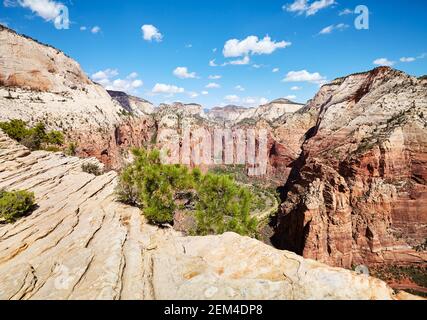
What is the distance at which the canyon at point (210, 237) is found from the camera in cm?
1030

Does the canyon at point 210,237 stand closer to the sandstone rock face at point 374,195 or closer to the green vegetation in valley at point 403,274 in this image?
the sandstone rock face at point 374,195

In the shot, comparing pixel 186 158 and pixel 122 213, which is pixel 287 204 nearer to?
pixel 186 158

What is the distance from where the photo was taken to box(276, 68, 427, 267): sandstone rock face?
176ft

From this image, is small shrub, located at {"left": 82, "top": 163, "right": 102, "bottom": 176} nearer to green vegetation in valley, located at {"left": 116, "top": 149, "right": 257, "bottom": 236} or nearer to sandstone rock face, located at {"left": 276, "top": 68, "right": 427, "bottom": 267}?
green vegetation in valley, located at {"left": 116, "top": 149, "right": 257, "bottom": 236}

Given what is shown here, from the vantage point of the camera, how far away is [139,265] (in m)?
12.2

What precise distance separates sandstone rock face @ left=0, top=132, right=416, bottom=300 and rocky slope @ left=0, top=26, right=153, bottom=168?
131 ft

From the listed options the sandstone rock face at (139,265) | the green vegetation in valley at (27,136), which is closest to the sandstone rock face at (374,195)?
the sandstone rock face at (139,265)

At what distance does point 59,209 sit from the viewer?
19734 millimetres

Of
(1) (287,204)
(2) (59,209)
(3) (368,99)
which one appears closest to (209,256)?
(2) (59,209)

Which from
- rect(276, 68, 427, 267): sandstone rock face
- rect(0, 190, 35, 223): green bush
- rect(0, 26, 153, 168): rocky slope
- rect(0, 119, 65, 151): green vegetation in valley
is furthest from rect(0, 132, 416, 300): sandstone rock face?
rect(276, 68, 427, 267): sandstone rock face

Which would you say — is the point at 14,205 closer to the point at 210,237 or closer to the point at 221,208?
the point at 210,237

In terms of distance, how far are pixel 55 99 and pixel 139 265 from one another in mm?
67035

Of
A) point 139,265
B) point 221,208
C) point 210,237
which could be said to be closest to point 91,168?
point 221,208

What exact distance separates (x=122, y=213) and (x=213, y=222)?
21.9 feet
